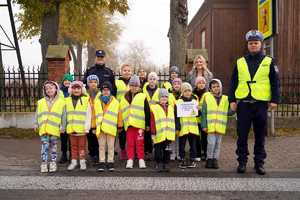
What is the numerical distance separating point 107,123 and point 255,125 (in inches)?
100

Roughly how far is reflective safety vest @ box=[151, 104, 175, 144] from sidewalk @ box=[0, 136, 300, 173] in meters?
0.60

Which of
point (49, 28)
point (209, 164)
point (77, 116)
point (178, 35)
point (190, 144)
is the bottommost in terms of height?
point (209, 164)

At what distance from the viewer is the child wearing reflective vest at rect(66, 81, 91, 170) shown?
702cm

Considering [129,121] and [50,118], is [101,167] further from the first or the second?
[50,118]

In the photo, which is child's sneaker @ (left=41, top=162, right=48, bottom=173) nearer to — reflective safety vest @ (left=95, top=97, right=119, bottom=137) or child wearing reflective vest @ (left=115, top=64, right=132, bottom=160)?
reflective safety vest @ (left=95, top=97, right=119, bottom=137)

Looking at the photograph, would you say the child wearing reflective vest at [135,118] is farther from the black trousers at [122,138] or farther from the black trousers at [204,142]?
the black trousers at [204,142]

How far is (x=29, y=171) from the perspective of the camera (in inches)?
274

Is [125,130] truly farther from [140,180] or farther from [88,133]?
[140,180]

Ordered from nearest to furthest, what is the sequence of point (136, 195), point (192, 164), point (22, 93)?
point (136, 195), point (192, 164), point (22, 93)

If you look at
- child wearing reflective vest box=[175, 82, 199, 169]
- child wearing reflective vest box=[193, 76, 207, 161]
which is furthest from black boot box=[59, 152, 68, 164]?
child wearing reflective vest box=[193, 76, 207, 161]

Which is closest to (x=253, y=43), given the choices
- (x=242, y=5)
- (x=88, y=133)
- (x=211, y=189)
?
(x=211, y=189)

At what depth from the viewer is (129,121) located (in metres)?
7.18

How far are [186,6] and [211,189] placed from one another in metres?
8.02

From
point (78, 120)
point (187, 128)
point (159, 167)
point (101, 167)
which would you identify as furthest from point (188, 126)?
point (78, 120)
